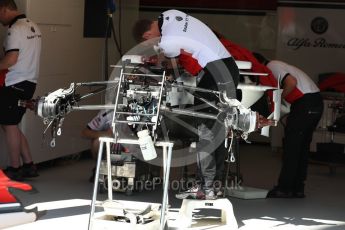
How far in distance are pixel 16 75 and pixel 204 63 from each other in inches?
88.9

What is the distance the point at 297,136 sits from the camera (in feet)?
24.3

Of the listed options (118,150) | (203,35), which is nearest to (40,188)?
(118,150)

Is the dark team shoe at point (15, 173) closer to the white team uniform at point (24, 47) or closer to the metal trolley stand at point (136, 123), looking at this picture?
the white team uniform at point (24, 47)

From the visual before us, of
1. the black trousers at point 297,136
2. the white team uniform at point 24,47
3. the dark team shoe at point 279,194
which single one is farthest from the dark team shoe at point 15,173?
the black trousers at point 297,136

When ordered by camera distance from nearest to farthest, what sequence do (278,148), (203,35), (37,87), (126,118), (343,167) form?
(126,118) < (203,35) < (37,87) < (343,167) < (278,148)

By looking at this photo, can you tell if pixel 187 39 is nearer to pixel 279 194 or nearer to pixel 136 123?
pixel 136 123

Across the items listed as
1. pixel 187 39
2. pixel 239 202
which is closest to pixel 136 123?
pixel 187 39

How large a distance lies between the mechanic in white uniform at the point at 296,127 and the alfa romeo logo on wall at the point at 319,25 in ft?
11.4

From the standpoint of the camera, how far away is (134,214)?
5.18 metres

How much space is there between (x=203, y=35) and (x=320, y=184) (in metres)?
3.05

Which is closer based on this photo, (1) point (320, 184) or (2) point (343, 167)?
(1) point (320, 184)

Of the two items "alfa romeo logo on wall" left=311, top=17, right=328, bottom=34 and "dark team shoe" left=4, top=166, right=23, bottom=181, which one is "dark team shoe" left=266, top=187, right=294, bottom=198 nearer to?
"dark team shoe" left=4, top=166, right=23, bottom=181

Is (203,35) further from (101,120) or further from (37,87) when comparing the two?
(37,87)

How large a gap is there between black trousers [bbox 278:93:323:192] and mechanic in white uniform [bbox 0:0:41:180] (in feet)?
8.02
